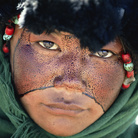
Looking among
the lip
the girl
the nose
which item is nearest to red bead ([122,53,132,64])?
the girl

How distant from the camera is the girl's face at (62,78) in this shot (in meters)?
1.32

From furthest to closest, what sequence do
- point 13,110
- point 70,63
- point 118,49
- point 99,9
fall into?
1. point 13,110
2. point 118,49
3. point 70,63
4. point 99,9

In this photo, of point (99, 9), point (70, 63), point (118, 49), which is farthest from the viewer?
point (118, 49)

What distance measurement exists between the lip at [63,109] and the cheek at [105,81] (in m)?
0.11

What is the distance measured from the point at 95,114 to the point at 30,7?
70cm

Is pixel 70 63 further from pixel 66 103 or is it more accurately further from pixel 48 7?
pixel 48 7

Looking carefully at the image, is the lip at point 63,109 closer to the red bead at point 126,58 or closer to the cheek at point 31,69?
the cheek at point 31,69

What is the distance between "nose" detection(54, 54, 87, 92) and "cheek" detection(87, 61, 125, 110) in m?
0.07

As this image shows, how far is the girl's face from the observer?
52.0 inches

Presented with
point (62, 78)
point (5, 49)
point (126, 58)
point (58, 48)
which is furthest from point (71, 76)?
point (5, 49)

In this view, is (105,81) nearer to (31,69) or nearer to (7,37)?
(31,69)

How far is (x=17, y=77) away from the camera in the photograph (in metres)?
1.43

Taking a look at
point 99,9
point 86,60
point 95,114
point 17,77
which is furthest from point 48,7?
point 95,114

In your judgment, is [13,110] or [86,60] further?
[13,110]
